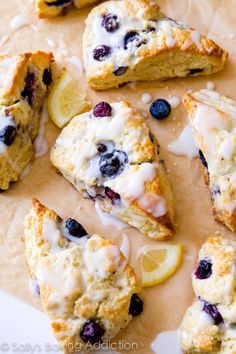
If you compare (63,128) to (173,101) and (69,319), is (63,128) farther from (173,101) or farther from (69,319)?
(69,319)

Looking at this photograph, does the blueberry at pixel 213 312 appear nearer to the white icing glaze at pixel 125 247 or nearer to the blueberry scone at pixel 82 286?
the blueberry scone at pixel 82 286

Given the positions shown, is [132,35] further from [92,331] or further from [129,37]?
[92,331]

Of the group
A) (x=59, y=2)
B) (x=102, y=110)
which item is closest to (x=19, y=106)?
(x=102, y=110)

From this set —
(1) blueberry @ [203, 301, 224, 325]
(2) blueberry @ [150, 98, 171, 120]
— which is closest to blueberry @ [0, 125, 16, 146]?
(2) blueberry @ [150, 98, 171, 120]

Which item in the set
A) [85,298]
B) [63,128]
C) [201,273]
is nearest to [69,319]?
[85,298]

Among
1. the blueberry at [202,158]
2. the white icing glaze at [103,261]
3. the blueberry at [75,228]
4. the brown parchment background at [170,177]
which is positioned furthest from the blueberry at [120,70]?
the white icing glaze at [103,261]
